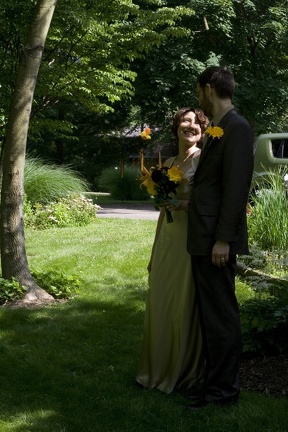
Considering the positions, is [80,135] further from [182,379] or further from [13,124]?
[182,379]

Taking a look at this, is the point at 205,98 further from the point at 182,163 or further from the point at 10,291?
the point at 10,291

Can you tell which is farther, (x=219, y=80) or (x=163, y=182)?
(x=163, y=182)

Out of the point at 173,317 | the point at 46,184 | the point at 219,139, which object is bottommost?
the point at 173,317

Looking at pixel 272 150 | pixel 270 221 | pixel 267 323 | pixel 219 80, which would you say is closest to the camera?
pixel 219 80

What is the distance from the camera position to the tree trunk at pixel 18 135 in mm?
6578

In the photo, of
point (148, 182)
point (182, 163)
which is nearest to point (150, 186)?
point (148, 182)

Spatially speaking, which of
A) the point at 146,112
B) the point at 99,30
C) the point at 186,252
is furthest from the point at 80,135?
the point at 186,252

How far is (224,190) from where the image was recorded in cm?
381

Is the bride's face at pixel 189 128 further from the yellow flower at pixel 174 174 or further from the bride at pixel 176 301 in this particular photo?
the yellow flower at pixel 174 174

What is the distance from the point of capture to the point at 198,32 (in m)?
23.7

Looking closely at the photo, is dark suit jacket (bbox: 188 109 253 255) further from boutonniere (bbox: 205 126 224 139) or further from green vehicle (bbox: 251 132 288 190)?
green vehicle (bbox: 251 132 288 190)

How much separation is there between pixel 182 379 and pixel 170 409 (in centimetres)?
38

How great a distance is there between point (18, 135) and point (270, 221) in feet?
11.9

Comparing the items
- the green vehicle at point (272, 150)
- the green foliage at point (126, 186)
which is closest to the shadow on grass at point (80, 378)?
the green vehicle at point (272, 150)
